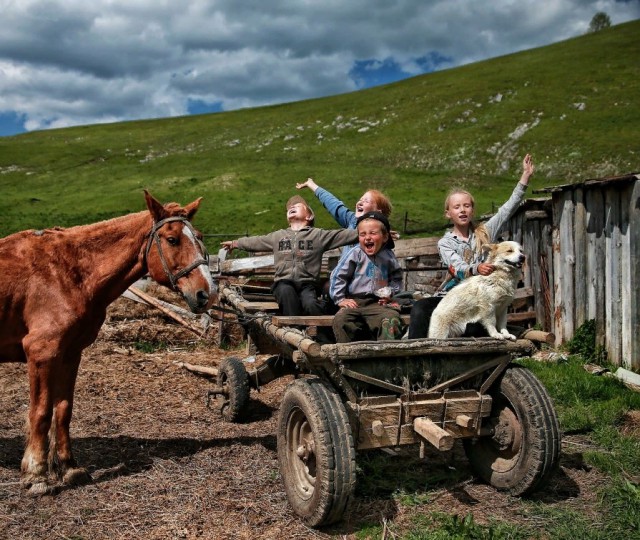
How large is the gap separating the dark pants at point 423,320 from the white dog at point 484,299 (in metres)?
0.13

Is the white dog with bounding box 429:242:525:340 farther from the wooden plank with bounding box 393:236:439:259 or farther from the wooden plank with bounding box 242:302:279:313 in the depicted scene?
the wooden plank with bounding box 393:236:439:259

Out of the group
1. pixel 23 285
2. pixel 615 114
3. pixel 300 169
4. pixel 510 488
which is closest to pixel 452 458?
pixel 510 488

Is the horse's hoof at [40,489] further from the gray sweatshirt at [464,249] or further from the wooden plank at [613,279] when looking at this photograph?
the wooden plank at [613,279]

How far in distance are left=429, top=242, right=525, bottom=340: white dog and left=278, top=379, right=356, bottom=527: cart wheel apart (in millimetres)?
1207

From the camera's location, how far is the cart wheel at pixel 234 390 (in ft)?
20.6

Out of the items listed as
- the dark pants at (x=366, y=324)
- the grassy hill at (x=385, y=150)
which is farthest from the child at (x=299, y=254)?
the grassy hill at (x=385, y=150)

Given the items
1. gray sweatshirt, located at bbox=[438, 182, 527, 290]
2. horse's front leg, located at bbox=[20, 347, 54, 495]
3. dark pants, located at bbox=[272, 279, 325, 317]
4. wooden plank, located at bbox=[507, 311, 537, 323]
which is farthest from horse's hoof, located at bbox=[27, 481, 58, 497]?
Result: wooden plank, located at bbox=[507, 311, 537, 323]

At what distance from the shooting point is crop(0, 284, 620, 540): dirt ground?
4.03 meters

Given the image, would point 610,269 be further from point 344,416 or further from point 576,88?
point 576,88

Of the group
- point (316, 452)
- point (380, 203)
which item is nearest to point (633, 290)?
point (380, 203)

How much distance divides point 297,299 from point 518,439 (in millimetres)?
2610

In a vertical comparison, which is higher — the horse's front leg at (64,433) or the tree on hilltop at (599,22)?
the tree on hilltop at (599,22)

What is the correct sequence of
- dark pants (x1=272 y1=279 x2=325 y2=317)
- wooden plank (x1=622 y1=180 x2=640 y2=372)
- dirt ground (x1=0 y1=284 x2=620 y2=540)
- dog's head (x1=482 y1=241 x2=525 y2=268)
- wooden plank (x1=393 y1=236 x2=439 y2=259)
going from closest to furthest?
dirt ground (x1=0 y1=284 x2=620 y2=540) < dog's head (x1=482 y1=241 x2=525 y2=268) < dark pants (x1=272 y1=279 x2=325 y2=317) < wooden plank (x1=622 y1=180 x2=640 y2=372) < wooden plank (x1=393 y1=236 x2=439 y2=259)

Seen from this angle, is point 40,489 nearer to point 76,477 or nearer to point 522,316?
point 76,477
